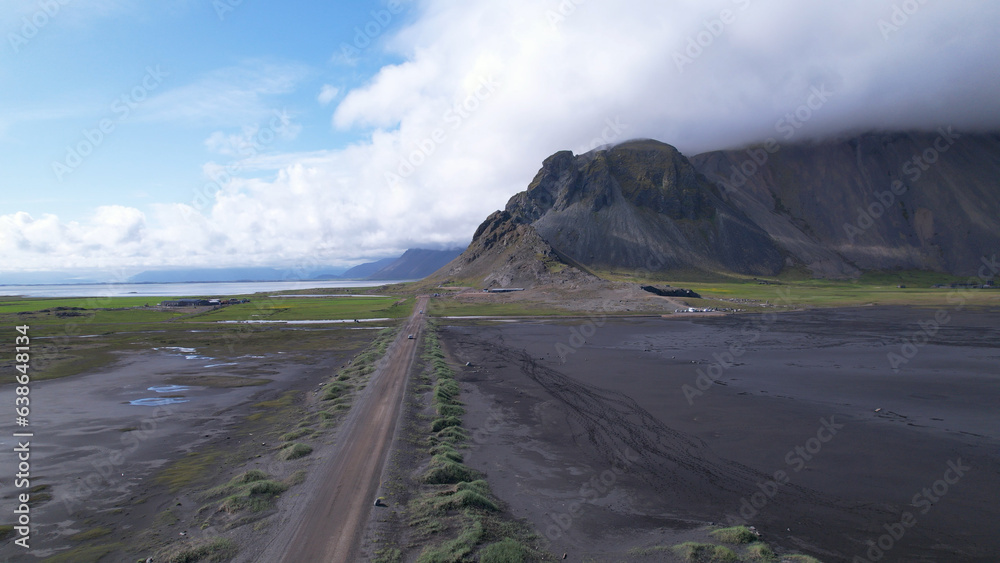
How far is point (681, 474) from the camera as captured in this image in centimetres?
1902

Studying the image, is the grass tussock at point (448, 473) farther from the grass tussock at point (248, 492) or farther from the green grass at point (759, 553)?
the green grass at point (759, 553)

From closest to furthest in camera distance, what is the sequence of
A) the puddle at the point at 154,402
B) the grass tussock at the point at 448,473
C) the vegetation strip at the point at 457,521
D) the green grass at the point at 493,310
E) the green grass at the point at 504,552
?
the green grass at the point at 504,552, the vegetation strip at the point at 457,521, the grass tussock at the point at 448,473, the puddle at the point at 154,402, the green grass at the point at 493,310

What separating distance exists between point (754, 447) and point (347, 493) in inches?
722

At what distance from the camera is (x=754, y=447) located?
71.7 feet

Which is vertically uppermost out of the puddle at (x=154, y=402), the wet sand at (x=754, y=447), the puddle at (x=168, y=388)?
the puddle at (x=168, y=388)

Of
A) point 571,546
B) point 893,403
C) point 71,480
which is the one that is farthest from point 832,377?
point 71,480

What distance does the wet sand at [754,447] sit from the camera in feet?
48.6

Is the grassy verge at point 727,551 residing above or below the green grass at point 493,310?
below

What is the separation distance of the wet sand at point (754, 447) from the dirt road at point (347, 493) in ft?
15.6

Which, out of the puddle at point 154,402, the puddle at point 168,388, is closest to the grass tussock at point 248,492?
the puddle at point 154,402

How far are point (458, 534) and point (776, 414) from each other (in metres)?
21.4

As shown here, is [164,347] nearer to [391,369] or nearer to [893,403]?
[391,369]

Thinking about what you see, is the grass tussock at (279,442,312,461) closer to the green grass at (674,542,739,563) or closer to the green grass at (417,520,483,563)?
the green grass at (417,520,483,563)

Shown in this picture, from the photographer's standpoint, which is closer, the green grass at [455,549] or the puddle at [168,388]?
the green grass at [455,549]
